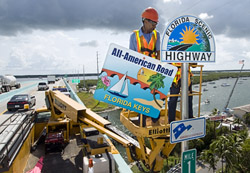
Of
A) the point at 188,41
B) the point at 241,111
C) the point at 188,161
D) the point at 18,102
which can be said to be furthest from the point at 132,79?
the point at 241,111

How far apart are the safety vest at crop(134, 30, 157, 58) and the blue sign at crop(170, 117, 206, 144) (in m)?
2.20

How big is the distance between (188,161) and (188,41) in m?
2.46

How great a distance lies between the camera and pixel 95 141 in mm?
8430

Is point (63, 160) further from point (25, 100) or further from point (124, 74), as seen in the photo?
point (25, 100)

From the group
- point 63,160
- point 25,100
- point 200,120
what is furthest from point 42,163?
point 25,100

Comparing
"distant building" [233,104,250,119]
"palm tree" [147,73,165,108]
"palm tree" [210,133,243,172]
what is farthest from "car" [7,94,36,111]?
"distant building" [233,104,250,119]

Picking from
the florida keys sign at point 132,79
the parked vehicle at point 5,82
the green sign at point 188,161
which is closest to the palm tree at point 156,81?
the florida keys sign at point 132,79

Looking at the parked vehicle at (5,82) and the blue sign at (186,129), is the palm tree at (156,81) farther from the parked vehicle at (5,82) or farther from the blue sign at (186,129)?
the parked vehicle at (5,82)

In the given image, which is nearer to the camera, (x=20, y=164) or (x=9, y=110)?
(x=20, y=164)

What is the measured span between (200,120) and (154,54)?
2.24 meters

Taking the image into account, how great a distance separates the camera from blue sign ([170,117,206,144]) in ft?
11.9

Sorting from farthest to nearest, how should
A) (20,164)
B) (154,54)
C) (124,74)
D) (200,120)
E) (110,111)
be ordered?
(110,111) → (20,164) → (154,54) → (124,74) → (200,120)

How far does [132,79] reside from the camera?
4141 millimetres

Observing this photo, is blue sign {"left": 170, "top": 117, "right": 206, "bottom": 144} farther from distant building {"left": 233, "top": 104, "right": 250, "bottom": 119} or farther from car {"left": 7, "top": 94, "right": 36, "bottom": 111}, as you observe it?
distant building {"left": 233, "top": 104, "right": 250, "bottom": 119}
